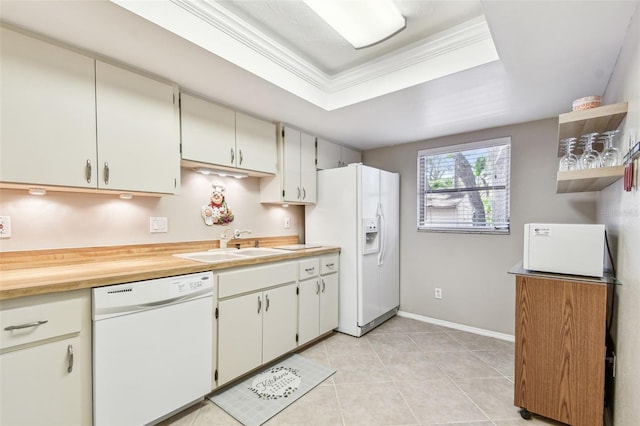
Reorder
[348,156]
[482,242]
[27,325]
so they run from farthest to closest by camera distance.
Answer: [348,156] < [482,242] < [27,325]

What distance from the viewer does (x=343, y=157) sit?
12.5ft

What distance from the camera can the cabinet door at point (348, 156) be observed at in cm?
379

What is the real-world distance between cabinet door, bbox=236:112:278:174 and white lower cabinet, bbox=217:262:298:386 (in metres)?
0.97

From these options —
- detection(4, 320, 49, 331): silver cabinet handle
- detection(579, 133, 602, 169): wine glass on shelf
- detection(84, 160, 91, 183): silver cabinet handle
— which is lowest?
detection(4, 320, 49, 331): silver cabinet handle

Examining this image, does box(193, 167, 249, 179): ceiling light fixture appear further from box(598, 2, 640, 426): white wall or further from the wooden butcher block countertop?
box(598, 2, 640, 426): white wall

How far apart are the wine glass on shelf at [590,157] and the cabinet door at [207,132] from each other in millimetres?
2453

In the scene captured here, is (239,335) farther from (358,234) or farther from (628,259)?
(628,259)

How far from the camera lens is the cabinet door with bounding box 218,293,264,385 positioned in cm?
200

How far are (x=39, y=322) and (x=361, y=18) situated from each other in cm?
231

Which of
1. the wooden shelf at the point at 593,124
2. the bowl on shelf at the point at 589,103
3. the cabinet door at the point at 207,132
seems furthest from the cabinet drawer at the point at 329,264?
the bowl on shelf at the point at 589,103

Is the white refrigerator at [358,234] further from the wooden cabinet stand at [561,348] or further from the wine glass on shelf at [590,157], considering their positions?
the wine glass on shelf at [590,157]

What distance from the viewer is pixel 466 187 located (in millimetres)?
3260

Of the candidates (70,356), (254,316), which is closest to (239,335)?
(254,316)

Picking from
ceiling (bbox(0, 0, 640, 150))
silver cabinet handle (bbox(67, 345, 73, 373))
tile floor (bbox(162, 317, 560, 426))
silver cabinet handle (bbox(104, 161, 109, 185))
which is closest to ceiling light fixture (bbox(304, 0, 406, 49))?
ceiling (bbox(0, 0, 640, 150))
